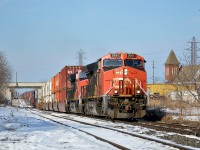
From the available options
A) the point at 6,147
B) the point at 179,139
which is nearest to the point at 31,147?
the point at 6,147

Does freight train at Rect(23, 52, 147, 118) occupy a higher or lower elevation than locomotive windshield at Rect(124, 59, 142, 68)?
lower

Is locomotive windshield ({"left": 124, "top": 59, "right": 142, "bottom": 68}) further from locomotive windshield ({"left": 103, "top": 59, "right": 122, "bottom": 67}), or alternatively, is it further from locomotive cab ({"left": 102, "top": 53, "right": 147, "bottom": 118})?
locomotive windshield ({"left": 103, "top": 59, "right": 122, "bottom": 67})

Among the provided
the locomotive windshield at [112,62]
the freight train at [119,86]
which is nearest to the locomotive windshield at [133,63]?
the freight train at [119,86]

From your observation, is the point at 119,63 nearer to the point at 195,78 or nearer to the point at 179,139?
the point at 195,78

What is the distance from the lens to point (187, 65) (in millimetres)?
28766

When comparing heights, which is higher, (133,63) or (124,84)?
(133,63)

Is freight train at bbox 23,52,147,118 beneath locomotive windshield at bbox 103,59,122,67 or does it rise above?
beneath

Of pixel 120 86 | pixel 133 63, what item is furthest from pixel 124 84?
pixel 133 63

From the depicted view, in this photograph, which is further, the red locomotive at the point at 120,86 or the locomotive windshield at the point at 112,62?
the locomotive windshield at the point at 112,62

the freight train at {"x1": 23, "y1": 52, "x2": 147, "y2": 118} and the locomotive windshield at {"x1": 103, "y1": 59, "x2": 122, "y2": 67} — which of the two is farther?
the locomotive windshield at {"x1": 103, "y1": 59, "x2": 122, "y2": 67}

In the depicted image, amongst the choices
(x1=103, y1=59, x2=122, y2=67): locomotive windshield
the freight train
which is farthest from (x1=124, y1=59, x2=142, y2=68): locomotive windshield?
(x1=103, y1=59, x2=122, y2=67): locomotive windshield

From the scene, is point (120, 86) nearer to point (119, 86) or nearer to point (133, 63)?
point (119, 86)

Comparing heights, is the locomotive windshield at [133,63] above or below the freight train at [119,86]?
above

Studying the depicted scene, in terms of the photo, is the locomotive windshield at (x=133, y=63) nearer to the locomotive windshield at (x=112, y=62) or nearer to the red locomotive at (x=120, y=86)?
the red locomotive at (x=120, y=86)
